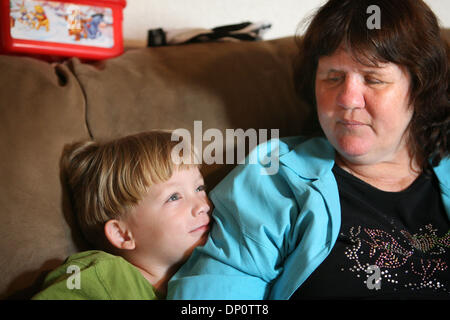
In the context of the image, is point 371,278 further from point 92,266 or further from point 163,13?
point 163,13

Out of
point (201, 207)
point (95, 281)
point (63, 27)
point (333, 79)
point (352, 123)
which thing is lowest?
point (95, 281)

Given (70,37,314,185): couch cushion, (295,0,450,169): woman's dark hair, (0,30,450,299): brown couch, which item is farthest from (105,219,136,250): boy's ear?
(295,0,450,169): woman's dark hair

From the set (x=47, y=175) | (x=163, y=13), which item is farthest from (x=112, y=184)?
(x=163, y=13)

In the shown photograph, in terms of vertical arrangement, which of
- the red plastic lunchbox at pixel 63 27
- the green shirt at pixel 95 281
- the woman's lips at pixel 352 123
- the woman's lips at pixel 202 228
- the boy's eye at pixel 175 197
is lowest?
the green shirt at pixel 95 281

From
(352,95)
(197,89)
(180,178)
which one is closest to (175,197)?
(180,178)

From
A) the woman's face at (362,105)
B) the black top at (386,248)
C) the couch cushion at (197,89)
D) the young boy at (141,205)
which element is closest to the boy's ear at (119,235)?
the young boy at (141,205)

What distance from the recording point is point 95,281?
0.94 m

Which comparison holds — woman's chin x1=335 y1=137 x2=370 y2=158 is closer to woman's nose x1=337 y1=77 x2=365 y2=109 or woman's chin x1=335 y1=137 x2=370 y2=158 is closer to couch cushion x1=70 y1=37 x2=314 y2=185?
woman's nose x1=337 y1=77 x2=365 y2=109

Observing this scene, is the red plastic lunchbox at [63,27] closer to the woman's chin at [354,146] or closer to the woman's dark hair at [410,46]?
the woman's dark hair at [410,46]

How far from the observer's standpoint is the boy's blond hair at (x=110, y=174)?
1087mm

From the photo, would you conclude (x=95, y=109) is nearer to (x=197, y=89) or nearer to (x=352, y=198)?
(x=197, y=89)

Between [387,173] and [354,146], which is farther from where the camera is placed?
[387,173]

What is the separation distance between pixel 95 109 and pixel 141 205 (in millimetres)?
352
